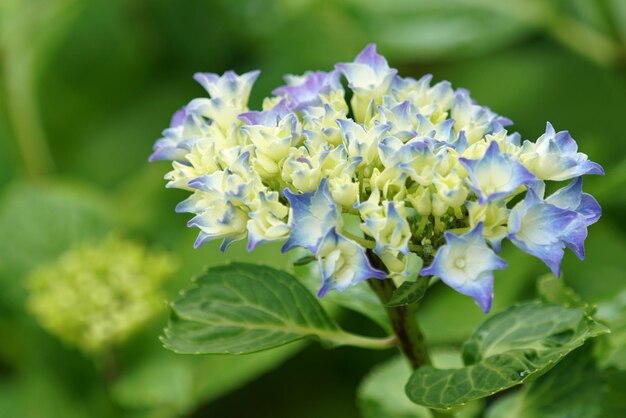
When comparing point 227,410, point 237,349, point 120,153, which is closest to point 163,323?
point 227,410

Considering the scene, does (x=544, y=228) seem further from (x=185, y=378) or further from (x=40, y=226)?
(x=40, y=226)

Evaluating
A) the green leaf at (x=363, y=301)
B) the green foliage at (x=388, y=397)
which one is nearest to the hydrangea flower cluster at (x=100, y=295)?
the green foliage at (x=388, y=397)

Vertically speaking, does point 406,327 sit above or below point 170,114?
below

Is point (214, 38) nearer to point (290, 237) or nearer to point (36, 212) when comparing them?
point (36, 212)

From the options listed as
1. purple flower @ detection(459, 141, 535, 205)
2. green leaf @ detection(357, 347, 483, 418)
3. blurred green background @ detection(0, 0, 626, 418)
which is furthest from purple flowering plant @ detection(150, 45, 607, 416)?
blurred green background @ detection(0, 0, 626, 418)

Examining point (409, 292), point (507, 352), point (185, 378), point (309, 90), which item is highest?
point (309, 90)

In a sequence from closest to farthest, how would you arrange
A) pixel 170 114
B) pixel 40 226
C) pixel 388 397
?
pixel 388 397, pixel 40 226, pixel 170 114

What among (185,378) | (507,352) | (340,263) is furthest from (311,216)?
(185,378)

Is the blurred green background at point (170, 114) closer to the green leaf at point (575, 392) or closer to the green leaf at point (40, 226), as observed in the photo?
the green leaf at point (40, 226)
